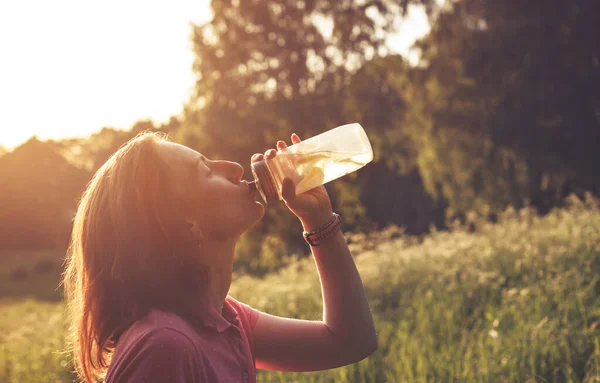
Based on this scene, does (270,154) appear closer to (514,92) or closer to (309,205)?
(309,205)

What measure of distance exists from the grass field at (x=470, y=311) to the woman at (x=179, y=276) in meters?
1.74

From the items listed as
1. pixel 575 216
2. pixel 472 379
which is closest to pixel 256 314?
pixel 472 379

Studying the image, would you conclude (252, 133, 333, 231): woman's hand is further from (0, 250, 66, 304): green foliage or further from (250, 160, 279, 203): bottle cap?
(0, 250, 66, 304): green foliage

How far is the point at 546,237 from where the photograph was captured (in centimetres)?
647

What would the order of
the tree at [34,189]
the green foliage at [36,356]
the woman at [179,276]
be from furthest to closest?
the tree at [34,189], the green foliage at [36,356], the woman at [179,276]

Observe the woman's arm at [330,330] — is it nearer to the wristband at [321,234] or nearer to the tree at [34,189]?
the wristband at [321,234]

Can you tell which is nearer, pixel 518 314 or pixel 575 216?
pixel 518 314

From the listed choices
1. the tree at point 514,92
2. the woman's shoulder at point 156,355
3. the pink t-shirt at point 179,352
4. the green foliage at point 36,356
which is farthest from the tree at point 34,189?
the tree at point 514,92

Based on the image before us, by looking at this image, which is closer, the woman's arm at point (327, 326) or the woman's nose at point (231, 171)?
the woman's nose at point (231, 171)

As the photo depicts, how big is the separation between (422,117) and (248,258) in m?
6.95

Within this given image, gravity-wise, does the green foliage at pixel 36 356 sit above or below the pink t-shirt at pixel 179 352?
below

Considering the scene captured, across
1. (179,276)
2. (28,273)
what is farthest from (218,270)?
(28,273)

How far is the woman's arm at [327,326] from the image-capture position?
5.38 feet

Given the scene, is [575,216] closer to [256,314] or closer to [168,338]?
[256,314]
